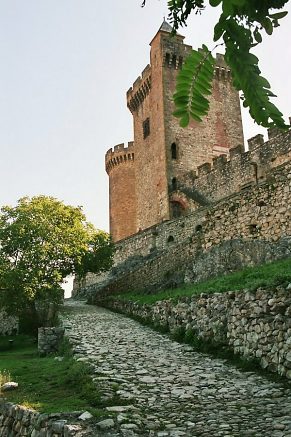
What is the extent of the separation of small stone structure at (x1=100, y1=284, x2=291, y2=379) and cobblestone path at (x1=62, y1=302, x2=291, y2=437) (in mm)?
430

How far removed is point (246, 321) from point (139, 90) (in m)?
28.4

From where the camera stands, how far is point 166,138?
3033cm

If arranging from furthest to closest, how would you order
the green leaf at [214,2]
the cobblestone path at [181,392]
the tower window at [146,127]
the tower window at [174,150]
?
the tower window at [146,127]
the tower window at [174,150]
the cobblestone path at [181,392]
the green leaf at [214,2]

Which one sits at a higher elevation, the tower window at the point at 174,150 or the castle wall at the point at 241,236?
the tower window at the point at 174,150

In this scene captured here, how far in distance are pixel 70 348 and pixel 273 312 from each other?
208 inches

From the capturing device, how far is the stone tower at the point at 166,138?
29781 millimetres

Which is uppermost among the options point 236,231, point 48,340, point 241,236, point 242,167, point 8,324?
point 242,167

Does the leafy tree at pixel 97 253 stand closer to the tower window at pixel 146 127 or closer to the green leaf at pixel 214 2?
the tower window at pixel 146 127

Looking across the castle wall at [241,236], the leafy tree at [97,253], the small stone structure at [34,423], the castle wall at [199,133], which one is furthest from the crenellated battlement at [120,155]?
the small stone structure at [34,423]

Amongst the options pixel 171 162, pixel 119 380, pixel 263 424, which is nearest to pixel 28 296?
pixel 119 380

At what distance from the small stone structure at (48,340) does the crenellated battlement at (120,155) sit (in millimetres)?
26253

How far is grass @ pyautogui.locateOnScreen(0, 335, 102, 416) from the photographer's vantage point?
628cm

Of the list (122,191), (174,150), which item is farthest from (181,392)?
(122,191)

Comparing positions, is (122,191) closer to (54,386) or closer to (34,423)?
(54,386)
